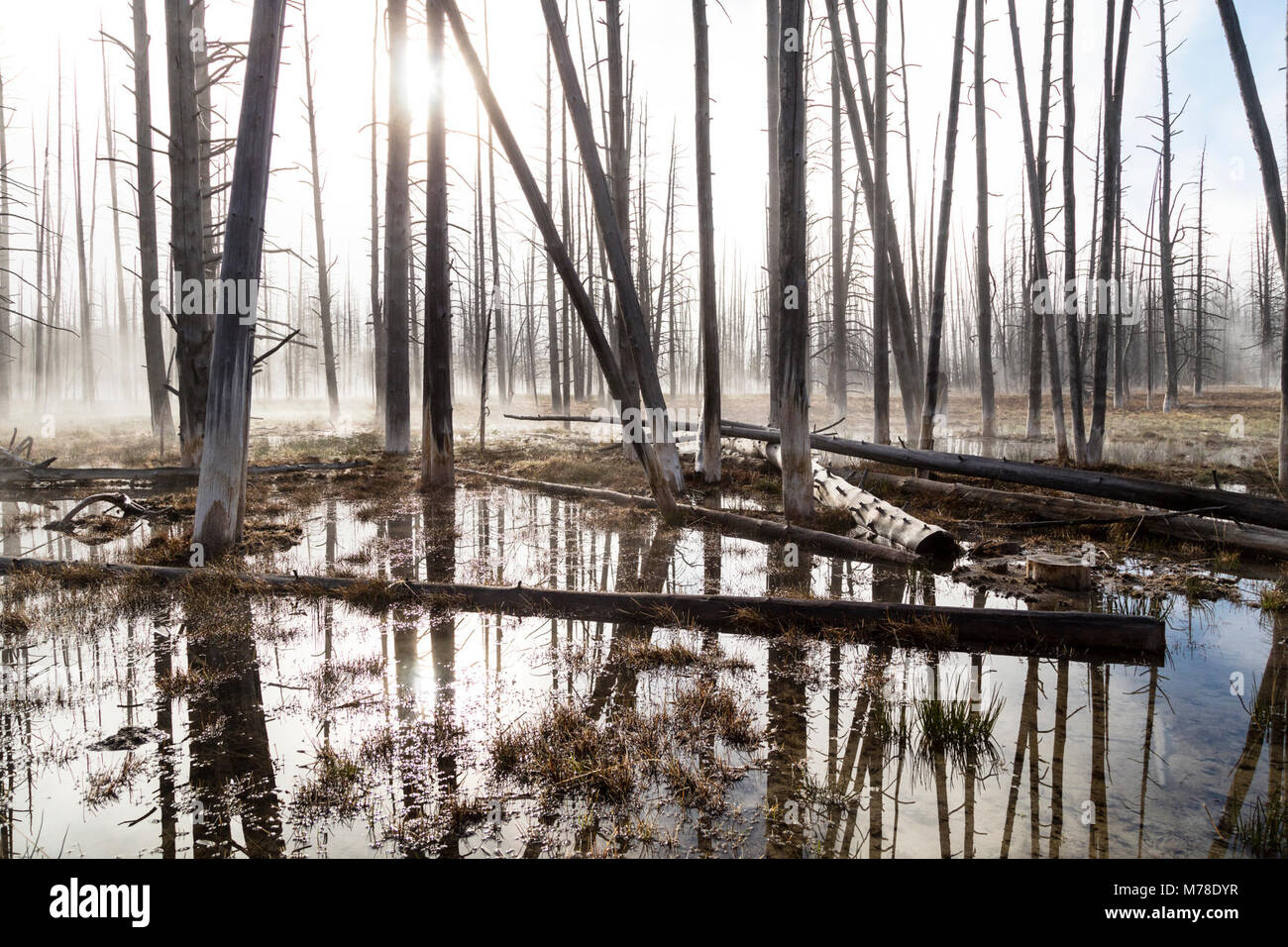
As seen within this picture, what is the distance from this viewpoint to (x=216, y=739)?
297cm

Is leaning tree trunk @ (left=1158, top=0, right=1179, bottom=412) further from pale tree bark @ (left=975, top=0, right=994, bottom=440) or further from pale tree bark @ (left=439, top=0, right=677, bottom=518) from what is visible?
pale tree bark @ (left=439, top=0, right=677, bottom=518)

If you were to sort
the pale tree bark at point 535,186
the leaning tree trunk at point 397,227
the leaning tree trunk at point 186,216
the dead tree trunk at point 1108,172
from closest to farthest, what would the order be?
the pale tree bark at point 535,186, the leaning tree trunk at point 186,216, the dead tree trunk at point 1108,172, the leaning tree trunk at point 397,227

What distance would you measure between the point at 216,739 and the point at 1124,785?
12.9ft

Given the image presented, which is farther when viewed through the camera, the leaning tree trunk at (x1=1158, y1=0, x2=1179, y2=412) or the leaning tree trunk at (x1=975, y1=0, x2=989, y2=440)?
the leaning tree trunk at (x1=1158, y1=0, x2=1179, y2=412)

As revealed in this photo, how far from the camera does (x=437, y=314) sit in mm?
10211

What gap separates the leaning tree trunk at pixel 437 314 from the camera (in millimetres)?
10141

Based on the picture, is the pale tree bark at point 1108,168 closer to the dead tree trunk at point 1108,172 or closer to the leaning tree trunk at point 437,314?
the dead tree trunk at point 1108,172

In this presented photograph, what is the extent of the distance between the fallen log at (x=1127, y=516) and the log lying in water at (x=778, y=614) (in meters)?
3.59

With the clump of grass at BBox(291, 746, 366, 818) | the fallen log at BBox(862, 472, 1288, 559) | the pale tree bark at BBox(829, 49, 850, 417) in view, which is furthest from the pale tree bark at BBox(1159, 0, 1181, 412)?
the clump of grass at BBox(291, 746, 366, 818)

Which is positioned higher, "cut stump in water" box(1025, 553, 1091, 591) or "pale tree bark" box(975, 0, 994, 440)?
"pale tree bark" box(975, 0, 994, 440)

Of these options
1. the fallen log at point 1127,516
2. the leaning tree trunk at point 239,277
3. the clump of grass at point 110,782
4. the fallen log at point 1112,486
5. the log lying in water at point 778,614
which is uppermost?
the leaning tree trunk at point 239,277

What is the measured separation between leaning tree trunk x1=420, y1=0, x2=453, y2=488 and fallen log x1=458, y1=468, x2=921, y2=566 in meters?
2.21

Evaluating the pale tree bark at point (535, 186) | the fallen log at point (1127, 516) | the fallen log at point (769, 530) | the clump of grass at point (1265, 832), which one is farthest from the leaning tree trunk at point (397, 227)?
the clump of grass at point (1265, 832)

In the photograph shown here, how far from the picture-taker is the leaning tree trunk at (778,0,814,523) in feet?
23.0
